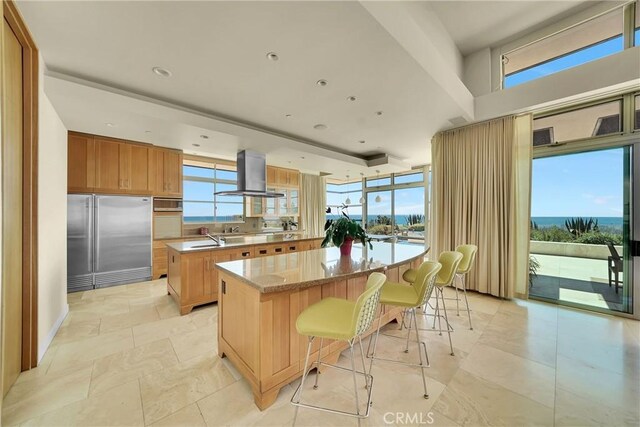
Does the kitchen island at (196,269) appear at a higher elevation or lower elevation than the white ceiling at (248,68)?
lower

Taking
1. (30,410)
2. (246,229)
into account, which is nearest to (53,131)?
(30,410)

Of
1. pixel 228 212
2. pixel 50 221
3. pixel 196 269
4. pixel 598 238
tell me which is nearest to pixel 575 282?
pixel 598 238

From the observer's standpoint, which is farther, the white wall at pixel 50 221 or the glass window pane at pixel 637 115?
the glass window pane at pixel 637 115

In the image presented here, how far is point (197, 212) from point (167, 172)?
3.94ft

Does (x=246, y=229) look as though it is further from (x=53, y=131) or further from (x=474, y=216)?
(x=474, y=216)

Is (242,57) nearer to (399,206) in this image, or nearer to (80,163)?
(80,163)

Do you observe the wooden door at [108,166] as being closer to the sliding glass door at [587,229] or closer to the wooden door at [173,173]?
the wooden door at [173,173]

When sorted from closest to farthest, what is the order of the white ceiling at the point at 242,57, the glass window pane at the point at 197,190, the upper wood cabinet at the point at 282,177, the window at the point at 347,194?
the white ceiling at the point at 242,57 < the glass window pane at the point at 197,190 < the upper wood cabinet at the point at 282,177 < the window at the point at 347,194

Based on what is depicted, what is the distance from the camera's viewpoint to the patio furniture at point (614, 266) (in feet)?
9.75

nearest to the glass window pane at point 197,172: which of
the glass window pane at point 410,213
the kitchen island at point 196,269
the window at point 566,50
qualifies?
the kitchen island at point 196,269

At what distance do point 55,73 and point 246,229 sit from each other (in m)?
4.42

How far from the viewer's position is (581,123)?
3.15 m

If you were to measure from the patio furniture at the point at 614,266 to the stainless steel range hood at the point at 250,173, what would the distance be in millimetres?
5226

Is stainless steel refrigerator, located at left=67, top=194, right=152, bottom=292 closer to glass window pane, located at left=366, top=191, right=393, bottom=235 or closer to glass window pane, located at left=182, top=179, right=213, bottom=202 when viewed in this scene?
glass window pane, located at left=182, top=179, right=213, bottom=202
